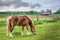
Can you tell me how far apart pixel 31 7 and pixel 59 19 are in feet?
1.34

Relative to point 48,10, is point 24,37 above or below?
below

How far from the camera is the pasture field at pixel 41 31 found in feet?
6.91

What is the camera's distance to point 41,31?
215 centimetres

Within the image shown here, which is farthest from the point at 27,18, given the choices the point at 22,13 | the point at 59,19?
the point at 59,19

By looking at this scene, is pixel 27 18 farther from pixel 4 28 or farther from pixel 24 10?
pixel 4 28

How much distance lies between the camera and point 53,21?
222 centimetres

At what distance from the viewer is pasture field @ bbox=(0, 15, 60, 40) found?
2.11m

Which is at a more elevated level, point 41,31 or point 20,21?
point 20,21

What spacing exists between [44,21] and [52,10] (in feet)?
0.63

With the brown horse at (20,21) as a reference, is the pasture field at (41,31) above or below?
below

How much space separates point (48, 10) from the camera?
224 centimetres

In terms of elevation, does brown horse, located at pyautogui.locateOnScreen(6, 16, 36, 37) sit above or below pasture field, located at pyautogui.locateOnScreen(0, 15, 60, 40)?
above

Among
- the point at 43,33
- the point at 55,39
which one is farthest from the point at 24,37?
the point at 55,39

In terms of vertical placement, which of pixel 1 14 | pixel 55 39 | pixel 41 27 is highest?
pixel 1 14
